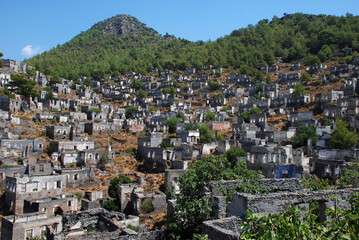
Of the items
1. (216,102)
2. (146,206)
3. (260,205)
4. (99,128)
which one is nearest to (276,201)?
(260,205)

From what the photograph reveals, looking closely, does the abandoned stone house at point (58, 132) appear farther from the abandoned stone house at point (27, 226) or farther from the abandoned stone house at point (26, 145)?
the abandoned stone house at point (27, 226)

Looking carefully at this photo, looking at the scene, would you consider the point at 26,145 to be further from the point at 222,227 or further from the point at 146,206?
the point at 222,227

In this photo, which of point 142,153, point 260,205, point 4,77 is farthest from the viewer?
point 4,77

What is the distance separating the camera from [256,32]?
5103 inches

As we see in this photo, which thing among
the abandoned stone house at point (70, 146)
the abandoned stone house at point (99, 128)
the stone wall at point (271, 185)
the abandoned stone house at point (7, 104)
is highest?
the abandoned stone house at point (7, 104)

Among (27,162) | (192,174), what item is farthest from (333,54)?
(192,174)

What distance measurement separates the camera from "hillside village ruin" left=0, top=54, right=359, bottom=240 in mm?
15953

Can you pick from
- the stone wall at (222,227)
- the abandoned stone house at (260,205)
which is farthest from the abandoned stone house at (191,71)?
the stone wall at (222,227)

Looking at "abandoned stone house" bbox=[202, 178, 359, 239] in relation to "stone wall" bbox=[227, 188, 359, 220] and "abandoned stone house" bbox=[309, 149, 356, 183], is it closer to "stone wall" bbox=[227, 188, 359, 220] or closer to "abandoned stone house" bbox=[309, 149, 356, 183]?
"stone wall" bbox=[227, 188, 359, 220]

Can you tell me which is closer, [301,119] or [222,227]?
[222,227]

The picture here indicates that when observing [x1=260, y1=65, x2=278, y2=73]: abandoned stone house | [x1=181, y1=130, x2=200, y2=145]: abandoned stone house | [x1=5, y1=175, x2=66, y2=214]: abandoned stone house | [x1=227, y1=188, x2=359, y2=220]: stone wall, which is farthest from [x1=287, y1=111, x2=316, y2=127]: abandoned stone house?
[x1=260, y1=65, x2=278, y2=73]: abandoned stone house

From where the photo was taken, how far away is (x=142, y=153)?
136ft

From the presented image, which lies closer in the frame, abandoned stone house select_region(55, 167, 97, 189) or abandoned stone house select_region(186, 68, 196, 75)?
abandoned stone house select_region(55, 167, 97, 189)

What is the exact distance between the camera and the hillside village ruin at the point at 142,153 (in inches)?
628
